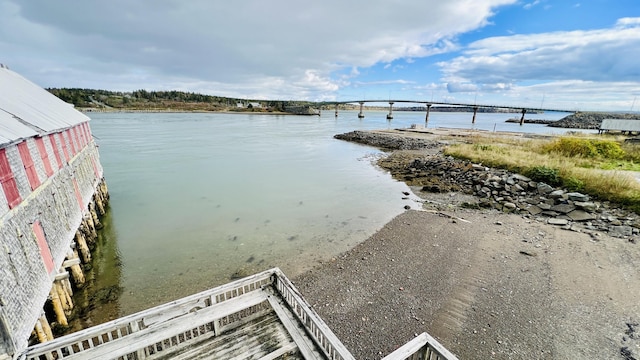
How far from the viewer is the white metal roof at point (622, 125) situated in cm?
3506

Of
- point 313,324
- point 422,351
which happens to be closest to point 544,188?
point 422,351

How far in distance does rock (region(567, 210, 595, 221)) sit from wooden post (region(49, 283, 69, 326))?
1545 centimetres

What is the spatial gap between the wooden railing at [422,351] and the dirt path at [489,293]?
1616 mm

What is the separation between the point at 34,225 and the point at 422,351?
694 cm

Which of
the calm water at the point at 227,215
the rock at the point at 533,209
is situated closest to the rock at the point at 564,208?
the rock at the point at 533,209

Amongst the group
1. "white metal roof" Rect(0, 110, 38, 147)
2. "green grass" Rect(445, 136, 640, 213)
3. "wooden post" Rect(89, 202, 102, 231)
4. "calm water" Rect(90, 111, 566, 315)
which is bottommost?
"calm water" Rect(90, 111, 566, 315)

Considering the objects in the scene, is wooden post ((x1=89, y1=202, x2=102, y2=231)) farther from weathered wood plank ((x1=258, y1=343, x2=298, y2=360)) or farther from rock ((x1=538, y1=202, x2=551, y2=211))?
rock ((x1=538, y1=202, x2=551, y2=211))

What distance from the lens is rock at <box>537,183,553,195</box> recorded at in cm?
1163

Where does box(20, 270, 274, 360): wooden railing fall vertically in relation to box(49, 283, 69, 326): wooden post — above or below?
above

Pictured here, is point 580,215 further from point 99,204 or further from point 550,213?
point 99,204

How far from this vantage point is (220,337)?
12.5 ft

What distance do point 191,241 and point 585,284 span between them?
11.4 meters

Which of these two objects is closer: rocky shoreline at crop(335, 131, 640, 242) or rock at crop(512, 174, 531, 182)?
rocky shoreline at crop(335, 131, 640, 242)

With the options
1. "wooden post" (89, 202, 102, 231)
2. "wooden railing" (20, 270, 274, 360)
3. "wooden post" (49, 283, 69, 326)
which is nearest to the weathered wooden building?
"wooden post" (49, 283, 69, 326)
